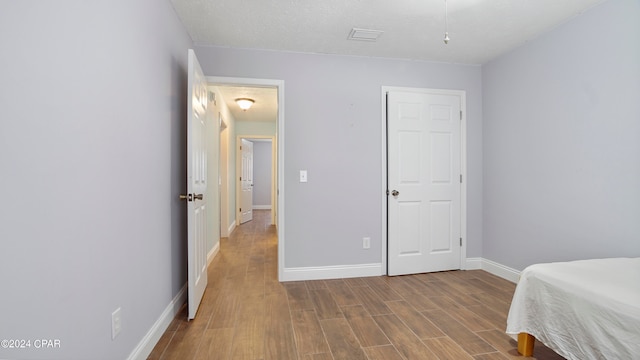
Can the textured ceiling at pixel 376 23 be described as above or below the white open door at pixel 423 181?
above

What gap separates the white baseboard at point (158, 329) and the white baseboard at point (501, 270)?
3258 mm

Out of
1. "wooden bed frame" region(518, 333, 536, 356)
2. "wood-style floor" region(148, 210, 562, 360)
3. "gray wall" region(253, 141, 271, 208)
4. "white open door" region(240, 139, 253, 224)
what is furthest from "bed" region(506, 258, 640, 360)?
"gray wall" region(253, 141, 271, 208)

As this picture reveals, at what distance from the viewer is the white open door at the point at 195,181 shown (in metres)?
2.20

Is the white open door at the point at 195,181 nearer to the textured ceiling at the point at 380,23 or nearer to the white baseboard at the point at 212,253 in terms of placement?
the textured ceiling at the point at 380,23

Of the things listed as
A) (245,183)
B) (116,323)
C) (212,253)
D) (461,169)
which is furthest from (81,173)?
(245,183)

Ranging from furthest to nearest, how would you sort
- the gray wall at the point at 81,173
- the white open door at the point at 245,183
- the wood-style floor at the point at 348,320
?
1. the white open door at the point at 245,183
2. the wood-style floor at the point at 348,320
3. the gray wall at the point at 81,173

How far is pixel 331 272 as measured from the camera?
126 inches

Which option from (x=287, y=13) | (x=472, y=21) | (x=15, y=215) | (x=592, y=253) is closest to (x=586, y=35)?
(x=472, y=21)

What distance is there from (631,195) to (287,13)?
115 inches

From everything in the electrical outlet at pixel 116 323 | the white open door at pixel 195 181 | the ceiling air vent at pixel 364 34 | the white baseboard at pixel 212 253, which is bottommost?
the white baseboard at pixel 212 253

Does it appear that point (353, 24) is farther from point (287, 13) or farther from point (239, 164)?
point (239, 164)

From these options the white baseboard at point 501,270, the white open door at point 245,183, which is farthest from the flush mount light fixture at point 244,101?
Result: the white baseboard at point 501,270

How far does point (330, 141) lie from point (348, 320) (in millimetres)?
1785

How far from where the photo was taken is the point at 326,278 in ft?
10.4
